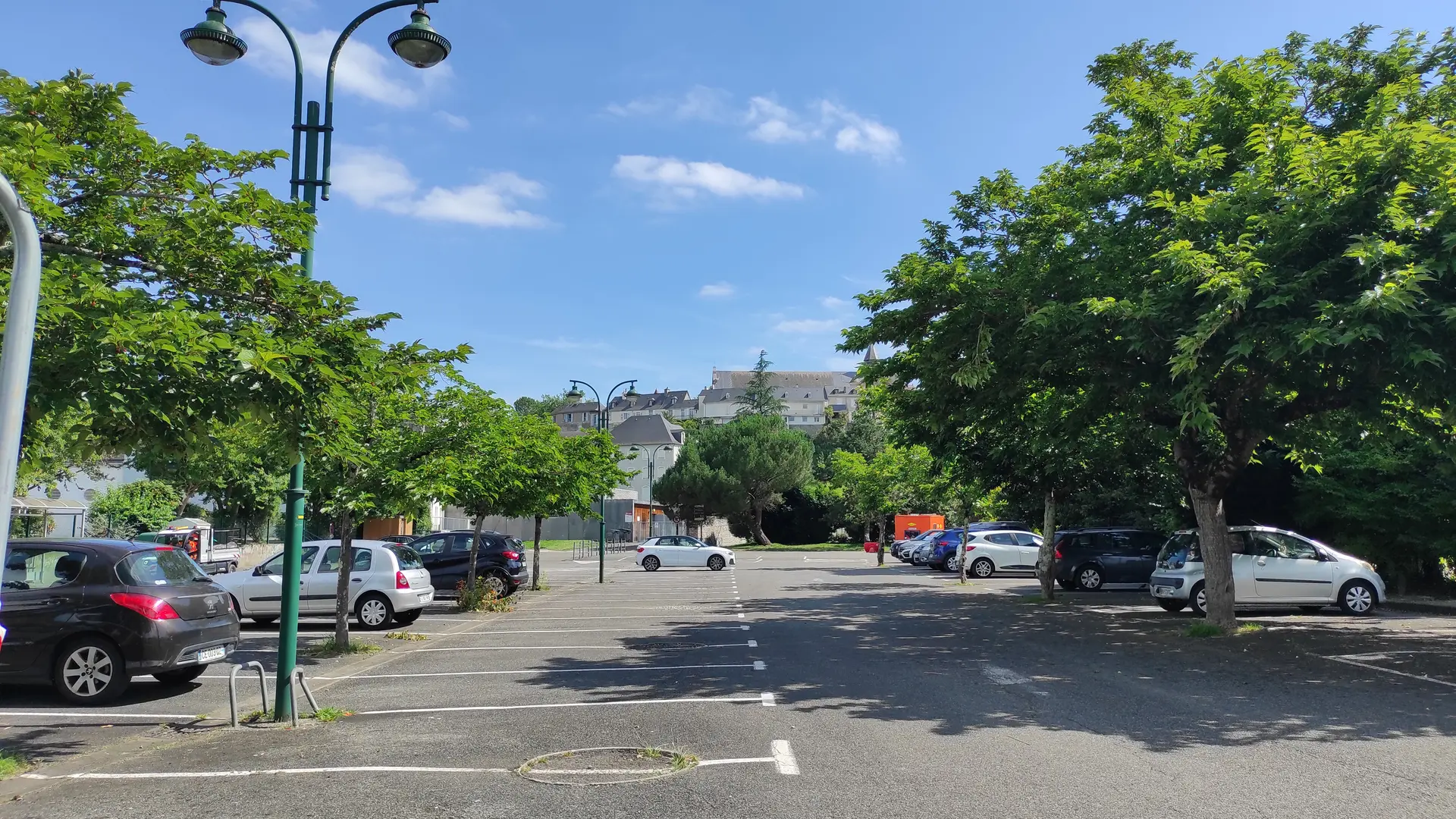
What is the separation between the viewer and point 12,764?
6648mm

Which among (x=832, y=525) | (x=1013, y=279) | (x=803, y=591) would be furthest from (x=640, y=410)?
(x=1013, y=279)

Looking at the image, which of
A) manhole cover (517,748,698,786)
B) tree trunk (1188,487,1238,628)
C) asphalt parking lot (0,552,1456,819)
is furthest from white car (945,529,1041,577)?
manhole cover (517,748,698,786)

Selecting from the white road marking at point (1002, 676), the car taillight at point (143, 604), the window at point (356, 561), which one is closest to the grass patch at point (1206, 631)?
the white road marking at point (1002, 676)

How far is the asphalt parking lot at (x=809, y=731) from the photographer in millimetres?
5789

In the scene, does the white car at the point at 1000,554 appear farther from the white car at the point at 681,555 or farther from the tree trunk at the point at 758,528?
the tree trunk at the point at 758,528

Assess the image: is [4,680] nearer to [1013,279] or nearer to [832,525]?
[1013,279]

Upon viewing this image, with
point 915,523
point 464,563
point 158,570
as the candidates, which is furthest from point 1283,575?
point 915,523

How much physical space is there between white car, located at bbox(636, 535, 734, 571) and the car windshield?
21.7 metres

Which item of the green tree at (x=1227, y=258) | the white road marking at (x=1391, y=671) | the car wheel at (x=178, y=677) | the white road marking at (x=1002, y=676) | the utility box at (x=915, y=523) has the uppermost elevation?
the green tree at (x=1227, y=258)

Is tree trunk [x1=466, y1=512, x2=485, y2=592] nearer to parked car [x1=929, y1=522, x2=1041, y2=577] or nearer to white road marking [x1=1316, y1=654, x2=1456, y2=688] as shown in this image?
white road marking [x1=1316, y1=654, x2=1456, y2=688]

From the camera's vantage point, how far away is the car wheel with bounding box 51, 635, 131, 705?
8.98 m

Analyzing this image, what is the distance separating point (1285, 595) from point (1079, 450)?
4484mm

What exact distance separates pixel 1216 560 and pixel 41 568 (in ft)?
47.9

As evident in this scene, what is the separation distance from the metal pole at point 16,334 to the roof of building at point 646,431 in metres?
91.9
